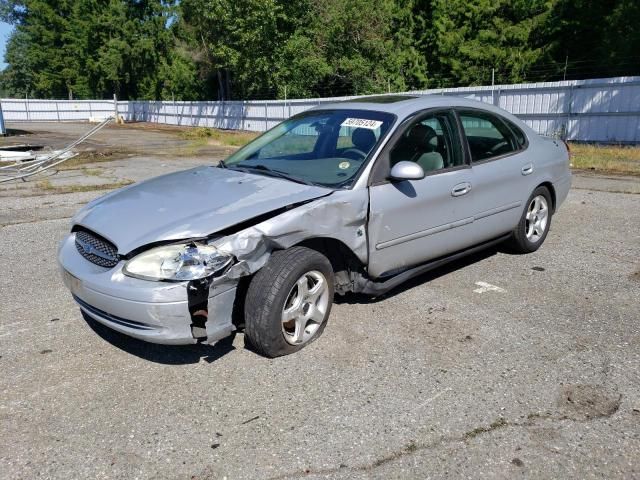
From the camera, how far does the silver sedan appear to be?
3.21 metres

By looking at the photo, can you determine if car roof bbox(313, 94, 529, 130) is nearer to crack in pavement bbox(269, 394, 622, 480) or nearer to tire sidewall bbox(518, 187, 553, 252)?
tire sidewall bbox(518, 187, 553, 252)

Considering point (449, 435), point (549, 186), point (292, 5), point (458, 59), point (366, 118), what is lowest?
point (449, 435)

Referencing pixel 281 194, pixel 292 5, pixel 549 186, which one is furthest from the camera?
pixel 292 5

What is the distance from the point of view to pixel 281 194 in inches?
144

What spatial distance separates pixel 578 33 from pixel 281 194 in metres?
28.1

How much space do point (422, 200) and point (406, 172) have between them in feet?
1.32

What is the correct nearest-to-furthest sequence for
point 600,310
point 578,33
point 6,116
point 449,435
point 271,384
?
point 449,435, point 271,384, point 600,310, point 578,33, point 6,116

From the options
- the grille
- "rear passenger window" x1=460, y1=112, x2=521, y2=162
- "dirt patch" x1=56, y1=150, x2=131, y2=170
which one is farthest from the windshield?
"dirt patch" x1=56, y1=150, x2=131, y2=170

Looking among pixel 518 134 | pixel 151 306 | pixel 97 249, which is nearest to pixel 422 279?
pixel 518 134

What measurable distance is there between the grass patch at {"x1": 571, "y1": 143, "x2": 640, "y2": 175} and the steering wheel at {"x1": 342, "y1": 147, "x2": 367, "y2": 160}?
9.56 m

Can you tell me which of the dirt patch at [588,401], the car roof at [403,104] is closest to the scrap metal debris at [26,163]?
the car roof at [403,104]

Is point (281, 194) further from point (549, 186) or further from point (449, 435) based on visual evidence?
point (549, 186)

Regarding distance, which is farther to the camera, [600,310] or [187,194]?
[600,310]

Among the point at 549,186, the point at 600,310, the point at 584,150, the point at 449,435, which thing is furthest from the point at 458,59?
the point at 449,435
